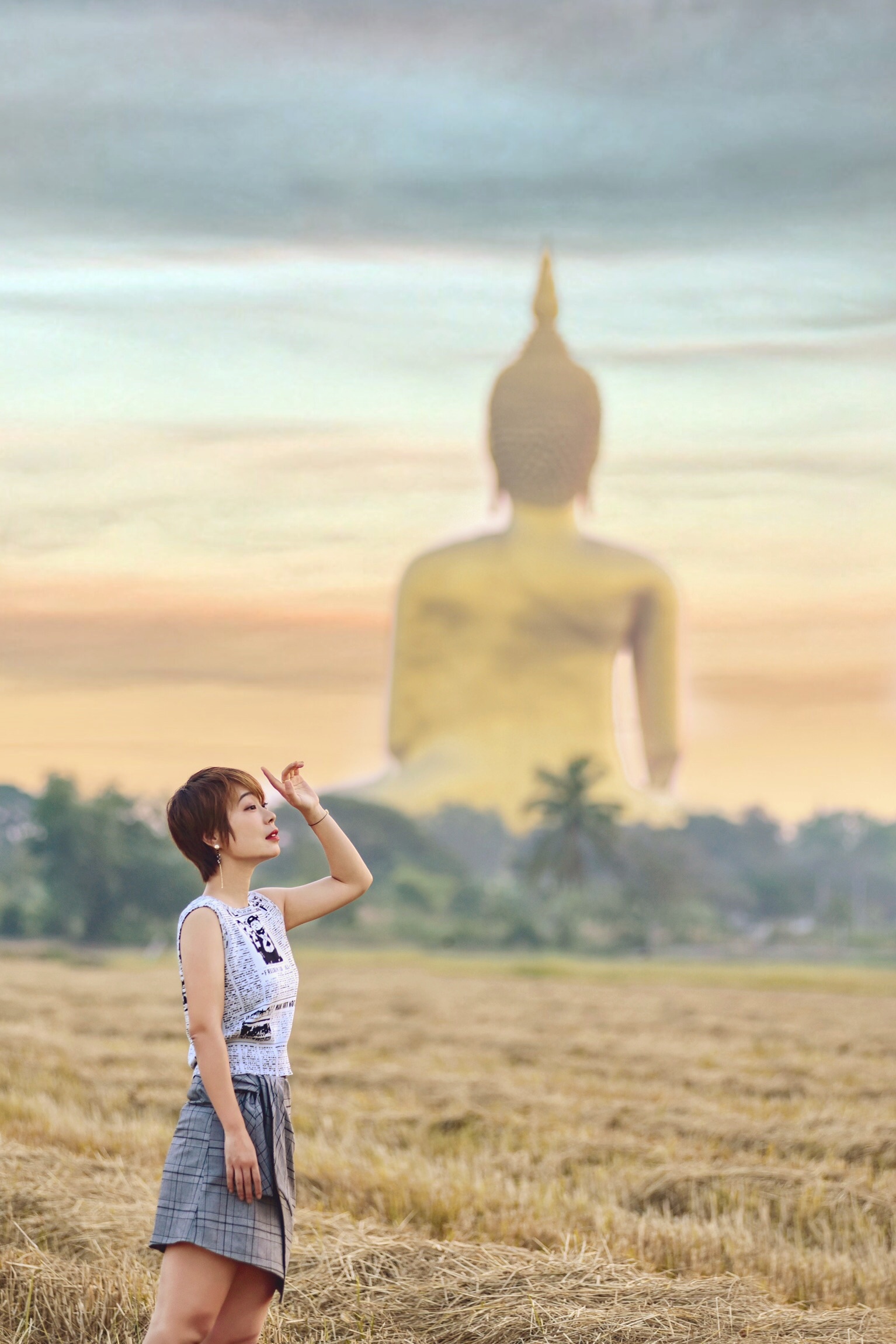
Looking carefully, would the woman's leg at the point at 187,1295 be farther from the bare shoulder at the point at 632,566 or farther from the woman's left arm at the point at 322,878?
the bare shoulder at the point at 632,566

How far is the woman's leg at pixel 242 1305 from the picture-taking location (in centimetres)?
310

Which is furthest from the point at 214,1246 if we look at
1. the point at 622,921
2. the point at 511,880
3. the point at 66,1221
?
the point at 511,880

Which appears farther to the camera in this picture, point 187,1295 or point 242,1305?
point 242,1305

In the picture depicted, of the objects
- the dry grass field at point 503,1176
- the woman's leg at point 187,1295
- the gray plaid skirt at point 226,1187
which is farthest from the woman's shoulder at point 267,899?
the dry grass field at point 503,1176

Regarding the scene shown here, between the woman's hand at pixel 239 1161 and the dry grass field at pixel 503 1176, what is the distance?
3.88ft

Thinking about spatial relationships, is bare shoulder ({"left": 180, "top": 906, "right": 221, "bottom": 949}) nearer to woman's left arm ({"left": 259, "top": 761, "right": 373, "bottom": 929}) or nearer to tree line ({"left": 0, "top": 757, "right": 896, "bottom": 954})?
woman's left arm ({"left": 259, "top": 761, "right": 373, "bottom": 929})

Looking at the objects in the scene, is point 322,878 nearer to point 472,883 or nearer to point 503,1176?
point 503,1176

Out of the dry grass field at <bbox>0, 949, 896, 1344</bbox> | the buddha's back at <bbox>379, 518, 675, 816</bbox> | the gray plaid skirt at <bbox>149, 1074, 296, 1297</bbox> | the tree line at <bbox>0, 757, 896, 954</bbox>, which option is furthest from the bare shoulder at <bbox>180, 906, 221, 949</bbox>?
the buddha's back at <bbox>379, 518, 675, 816</bbox>

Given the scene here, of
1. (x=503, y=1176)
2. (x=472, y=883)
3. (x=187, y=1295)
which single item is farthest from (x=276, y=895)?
(x=472, y=883)

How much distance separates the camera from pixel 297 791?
3.31 meters

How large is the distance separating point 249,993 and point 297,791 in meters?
0.43

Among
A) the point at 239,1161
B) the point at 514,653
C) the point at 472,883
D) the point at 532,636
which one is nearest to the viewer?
the point at 239,1161

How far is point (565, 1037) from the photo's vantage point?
41.9 feet

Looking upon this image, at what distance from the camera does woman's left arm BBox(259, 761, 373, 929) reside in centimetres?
333
